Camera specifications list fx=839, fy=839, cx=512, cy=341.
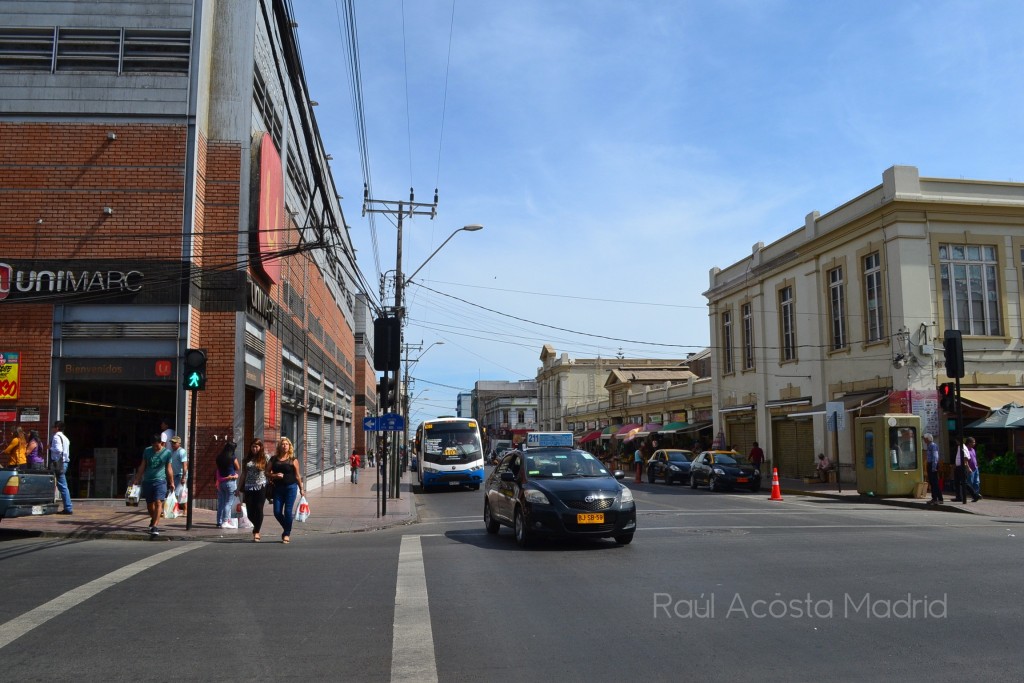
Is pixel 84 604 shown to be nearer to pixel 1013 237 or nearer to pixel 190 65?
pixel 190 65

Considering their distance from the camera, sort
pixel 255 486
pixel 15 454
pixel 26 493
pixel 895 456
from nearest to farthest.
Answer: pixel 26 493, pixel 255 486, pixel 15 454, pixel 895 456

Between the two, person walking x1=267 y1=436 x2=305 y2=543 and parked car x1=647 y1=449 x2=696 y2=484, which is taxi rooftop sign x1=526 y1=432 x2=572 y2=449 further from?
person walking x1=267 y1=436 x2=305 y2=543

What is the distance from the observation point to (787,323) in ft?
120

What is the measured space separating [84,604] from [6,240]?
1242 centimetres

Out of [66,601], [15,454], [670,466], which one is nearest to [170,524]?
[15,454]

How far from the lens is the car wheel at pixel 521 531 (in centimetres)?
1227

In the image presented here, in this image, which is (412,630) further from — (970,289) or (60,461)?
(970,289)

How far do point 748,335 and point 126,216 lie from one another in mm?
30022

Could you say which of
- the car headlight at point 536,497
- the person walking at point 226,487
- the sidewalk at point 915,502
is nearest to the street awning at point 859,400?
the sidewalk at point 915,502

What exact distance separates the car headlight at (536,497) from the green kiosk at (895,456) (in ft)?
46.5

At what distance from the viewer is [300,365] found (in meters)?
26.9

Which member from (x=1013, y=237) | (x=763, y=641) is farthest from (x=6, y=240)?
(x=1013, y=237)

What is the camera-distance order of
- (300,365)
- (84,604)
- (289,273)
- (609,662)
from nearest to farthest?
1. (609,662)
2. (84,604)
3. (289,273)
4. (300,365)

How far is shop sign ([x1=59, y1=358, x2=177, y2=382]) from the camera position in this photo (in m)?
17.5
